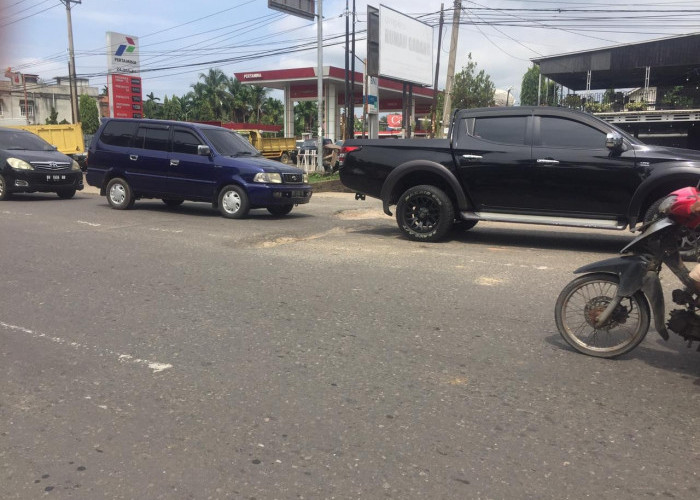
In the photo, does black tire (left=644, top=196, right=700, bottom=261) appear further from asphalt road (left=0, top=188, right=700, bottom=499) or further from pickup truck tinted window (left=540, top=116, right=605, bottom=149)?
pickup truck tinted window (left=540, top=116, right=605, bottom=149)

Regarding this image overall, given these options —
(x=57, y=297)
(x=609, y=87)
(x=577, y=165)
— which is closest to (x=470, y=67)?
(x=609, y=87)

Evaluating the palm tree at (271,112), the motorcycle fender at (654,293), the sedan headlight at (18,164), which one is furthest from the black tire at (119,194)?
the palm tree at (271,112)

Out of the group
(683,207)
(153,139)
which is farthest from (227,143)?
(683,207)

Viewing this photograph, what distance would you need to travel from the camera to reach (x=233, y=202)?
37.2ft

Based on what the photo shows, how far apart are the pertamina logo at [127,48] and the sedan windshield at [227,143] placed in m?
39.4

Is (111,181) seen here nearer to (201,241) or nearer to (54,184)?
(54,184)

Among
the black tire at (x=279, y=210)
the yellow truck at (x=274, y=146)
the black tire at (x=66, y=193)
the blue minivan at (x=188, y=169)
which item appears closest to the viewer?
the blue minivan at (x=188, y=169)

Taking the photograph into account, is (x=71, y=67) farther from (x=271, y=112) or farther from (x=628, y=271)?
(x=628, y=271)

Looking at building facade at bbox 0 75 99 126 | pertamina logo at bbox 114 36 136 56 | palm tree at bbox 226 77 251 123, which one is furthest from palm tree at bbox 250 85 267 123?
building facade at bbox 0 75 99 126

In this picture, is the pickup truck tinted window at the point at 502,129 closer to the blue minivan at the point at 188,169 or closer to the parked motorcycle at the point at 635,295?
the blue minivan at the point at 188,169

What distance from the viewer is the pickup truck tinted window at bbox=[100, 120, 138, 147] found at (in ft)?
40.6

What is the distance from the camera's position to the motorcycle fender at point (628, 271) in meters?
3.97

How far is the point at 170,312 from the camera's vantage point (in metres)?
5.22

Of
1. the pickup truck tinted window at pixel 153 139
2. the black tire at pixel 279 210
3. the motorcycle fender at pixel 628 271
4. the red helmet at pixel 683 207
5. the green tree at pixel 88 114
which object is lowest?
the black tire at pixel 279 210
